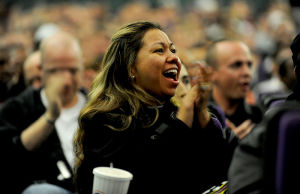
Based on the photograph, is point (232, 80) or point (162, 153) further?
point (232, 80)

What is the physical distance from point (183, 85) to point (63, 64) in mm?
1204

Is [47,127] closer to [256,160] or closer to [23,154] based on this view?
[23,154]

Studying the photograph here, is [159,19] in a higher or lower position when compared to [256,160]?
lower

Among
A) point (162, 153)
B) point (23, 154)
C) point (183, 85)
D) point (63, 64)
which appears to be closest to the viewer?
point (162, 153)

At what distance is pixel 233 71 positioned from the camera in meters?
3.88

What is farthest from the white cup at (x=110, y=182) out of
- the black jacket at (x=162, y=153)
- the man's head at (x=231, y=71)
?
the man's head at (x=231, y=71)

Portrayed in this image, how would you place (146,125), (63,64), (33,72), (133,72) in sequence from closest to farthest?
(146,125) → (133,72) → (63,64) → (33,72)

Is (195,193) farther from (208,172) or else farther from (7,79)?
(7,79)

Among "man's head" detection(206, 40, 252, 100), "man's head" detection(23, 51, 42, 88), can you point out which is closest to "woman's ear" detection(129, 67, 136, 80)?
"man's head" detection(206, 40, 252, 100)

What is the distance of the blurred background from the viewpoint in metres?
8.48

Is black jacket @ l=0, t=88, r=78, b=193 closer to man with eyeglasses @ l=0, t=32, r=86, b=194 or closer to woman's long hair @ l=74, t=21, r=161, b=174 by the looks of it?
man with eyeglasses @ l=0, t=32, r=86, b=194

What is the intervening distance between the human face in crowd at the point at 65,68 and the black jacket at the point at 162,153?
1.24 metres

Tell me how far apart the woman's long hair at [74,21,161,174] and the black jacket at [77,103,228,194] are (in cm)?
5

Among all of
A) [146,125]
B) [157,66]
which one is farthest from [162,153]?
[157,66]
